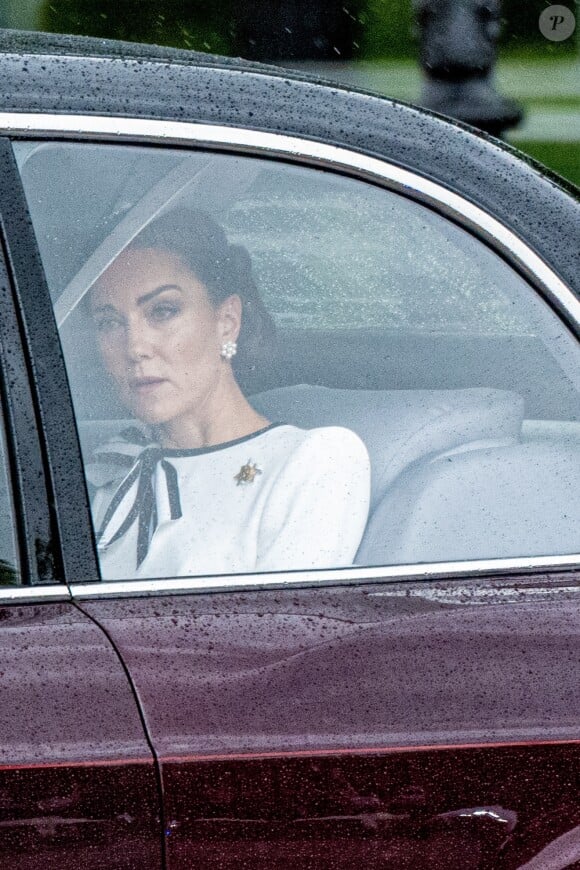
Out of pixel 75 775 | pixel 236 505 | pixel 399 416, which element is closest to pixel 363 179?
pixel 399 416

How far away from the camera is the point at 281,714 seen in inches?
59.7

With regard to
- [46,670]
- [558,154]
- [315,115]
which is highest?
[558,154]

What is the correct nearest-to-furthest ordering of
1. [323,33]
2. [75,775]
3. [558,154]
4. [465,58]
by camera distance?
1. [75,775]
2. [558,154]
3. [465,58]
4. [323,33]

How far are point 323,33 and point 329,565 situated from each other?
18.2m

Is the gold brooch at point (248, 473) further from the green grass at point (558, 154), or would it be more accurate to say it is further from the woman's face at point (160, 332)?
the green grass at point (558, 154)

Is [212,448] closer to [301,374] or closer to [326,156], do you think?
[301,374]

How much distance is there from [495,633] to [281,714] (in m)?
0.28

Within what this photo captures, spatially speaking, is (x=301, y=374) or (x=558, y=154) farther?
(x=558, y=154)

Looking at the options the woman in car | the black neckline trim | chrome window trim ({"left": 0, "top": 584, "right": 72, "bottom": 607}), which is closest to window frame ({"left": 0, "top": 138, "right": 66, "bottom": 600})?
chrome window trim ({"left": 0, "top": 584, "right": 72, "bottom": 607})

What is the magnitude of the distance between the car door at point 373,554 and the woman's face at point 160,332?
0.04m

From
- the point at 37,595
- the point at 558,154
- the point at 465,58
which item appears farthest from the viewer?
the point at 465,58

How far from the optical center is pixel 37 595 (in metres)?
1.60

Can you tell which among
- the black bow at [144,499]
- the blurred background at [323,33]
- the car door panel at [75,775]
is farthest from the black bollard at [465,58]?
the car door panel at [75,775]

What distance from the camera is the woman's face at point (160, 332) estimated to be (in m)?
1.77
